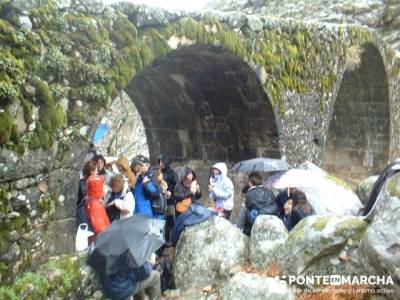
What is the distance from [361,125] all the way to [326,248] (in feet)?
30.8

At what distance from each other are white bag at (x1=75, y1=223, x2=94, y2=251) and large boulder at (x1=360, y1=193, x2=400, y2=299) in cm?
255

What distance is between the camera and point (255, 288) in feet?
15.1

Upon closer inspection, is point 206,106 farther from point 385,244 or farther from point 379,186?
point 385,244

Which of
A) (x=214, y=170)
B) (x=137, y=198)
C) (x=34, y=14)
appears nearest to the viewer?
(x=34, y=14)

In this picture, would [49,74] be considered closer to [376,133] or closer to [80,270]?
[80,270]

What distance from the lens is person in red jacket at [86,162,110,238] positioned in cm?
487

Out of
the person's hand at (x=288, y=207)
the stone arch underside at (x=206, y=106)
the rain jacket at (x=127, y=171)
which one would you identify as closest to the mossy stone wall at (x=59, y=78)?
the stone arch underside at (x=206, y=106)

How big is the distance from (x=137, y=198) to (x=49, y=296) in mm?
1610

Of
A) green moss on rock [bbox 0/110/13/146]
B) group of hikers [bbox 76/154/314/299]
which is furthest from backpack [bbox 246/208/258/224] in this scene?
green moss on rock [bbox 0/110/13/146]

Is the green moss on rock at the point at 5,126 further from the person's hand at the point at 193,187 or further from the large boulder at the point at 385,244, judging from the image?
the large boulder at the point at 385,244

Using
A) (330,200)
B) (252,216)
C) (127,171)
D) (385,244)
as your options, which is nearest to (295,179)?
(330,200)

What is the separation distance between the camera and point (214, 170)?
682 centimetres

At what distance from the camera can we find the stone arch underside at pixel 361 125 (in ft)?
41.7

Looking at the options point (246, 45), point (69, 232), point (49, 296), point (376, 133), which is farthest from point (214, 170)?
point (376, 133)
